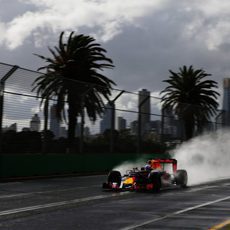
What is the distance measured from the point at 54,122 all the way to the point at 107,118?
4633mm

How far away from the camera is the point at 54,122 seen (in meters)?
21.6

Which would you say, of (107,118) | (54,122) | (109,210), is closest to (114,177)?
(109,210)

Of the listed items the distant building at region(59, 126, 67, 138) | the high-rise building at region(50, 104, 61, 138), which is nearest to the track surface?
the high-rise building at region(50, 104, 61, 138)

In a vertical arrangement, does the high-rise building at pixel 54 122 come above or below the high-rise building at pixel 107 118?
below

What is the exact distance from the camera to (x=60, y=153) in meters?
22.6

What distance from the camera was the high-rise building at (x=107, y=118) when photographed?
2515cm

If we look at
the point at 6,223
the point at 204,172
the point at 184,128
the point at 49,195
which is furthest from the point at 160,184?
the point at 184,128

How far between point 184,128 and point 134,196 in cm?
2234

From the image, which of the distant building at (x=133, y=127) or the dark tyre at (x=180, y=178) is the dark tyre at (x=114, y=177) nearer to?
the dark tyre at (x=180, y=178)

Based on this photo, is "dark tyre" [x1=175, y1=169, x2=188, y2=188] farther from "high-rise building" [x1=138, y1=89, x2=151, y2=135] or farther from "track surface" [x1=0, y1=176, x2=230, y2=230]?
"high-rise building" [x1=138, y1=89, x2=151, y2=135]

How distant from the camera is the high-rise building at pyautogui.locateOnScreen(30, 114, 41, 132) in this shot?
2014 centimetres

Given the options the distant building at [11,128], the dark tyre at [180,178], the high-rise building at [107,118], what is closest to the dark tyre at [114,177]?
the dark tyre at [180,178]

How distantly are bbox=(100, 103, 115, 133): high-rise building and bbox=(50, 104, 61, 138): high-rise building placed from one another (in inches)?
141

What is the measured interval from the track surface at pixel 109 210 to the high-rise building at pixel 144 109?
13.9 metres
